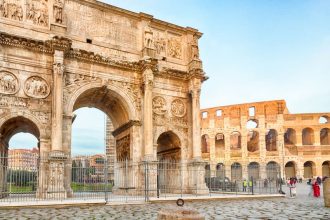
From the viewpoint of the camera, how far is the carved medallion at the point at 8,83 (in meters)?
14.1

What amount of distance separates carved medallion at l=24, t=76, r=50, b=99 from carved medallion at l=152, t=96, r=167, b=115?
5317mm

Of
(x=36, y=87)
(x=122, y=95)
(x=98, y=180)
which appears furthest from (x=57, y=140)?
(x=122, y=95)

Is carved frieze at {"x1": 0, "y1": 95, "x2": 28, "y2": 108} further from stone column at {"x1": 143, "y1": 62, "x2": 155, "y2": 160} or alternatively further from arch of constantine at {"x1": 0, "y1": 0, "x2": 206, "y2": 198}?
stone column at {"x1": 143, "y1": 62, "x2": 155, "y2": 160}

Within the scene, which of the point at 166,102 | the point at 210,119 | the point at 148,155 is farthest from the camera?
the point at 210,119

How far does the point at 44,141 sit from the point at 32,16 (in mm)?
5587

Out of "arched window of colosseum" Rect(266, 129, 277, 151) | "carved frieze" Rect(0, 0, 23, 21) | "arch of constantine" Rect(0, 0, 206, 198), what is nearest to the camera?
"arch of constantine" Rect(0, 0, 206, 198)

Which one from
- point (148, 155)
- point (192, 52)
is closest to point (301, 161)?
point (192, 52)

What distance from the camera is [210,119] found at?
134ft

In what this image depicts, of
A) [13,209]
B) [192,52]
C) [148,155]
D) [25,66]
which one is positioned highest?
[192,52]

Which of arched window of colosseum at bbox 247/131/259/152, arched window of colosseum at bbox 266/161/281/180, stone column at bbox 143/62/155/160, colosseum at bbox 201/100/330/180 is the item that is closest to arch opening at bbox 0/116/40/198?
stone column at bbox 143/62/155/160

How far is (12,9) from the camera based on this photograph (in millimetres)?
14969

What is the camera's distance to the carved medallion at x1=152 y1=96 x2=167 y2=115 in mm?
17720

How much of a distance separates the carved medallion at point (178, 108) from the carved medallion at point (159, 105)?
2.00ft

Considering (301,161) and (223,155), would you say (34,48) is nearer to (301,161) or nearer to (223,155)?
(223,155)
